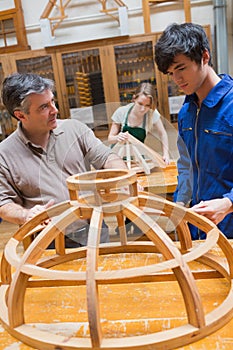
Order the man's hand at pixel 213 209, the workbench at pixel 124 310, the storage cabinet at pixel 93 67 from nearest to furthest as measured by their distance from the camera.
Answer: the workbench at pixel 124 310 < the man's hand at pixel 213 209 < the storage cabinet at pixel 93 67

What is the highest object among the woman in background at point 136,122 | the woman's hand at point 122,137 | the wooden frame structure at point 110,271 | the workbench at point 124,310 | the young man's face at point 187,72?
the young man's face at point 187,72

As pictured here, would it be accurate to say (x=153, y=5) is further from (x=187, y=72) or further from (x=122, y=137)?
(x=122, y=137)

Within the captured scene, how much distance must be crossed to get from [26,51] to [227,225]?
11.7 feet

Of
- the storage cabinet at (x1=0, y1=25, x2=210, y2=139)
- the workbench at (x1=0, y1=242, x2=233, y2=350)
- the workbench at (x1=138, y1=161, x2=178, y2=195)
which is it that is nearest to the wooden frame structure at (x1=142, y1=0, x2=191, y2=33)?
the storage cabinet at (x1=0, y1=25, x2=210, y2=139)

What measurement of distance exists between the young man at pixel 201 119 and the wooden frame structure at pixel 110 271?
0.55 feet

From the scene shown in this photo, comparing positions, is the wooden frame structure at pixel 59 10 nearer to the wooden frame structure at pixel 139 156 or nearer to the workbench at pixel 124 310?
the wooden frame structure at pixel 139 156

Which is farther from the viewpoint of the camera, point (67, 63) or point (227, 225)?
point (67, 63)

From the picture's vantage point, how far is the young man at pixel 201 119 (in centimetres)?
125

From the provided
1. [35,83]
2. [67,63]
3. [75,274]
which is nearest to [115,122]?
[75,274]

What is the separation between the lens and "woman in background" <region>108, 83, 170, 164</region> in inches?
43.0

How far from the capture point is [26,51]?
4.19 metres

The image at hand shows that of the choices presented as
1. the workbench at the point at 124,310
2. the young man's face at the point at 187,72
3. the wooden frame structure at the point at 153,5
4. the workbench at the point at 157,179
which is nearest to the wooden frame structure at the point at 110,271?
the workbench at the point at 124,310

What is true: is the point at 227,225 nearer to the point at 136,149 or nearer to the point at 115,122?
the point at 136,149

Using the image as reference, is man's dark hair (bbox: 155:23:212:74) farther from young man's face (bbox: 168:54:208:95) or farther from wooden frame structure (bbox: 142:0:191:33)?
wooden frame structure (bbox: 142:0:191:33)
